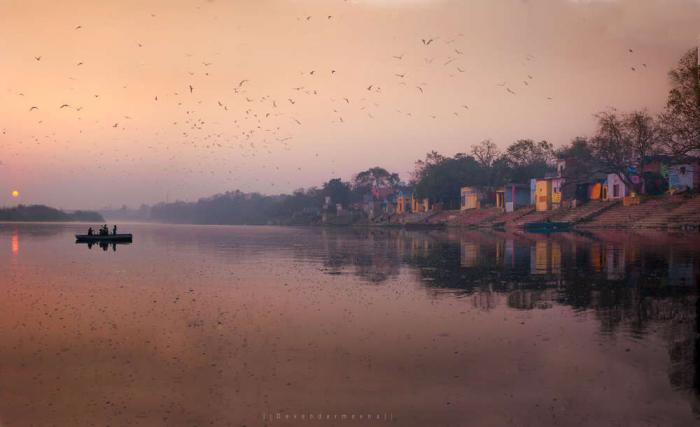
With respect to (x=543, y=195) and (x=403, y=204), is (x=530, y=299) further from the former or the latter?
(x=403, y=204)

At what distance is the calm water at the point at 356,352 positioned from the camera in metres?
7.20

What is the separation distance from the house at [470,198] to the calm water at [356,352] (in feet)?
296

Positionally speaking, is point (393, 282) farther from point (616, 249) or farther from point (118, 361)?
point (616, 249)

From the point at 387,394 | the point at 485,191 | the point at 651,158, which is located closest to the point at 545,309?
the point at 387,394

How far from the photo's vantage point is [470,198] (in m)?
112

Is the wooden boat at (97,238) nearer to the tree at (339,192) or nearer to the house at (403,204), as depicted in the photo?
the house at (403,204)

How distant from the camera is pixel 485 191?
109 m

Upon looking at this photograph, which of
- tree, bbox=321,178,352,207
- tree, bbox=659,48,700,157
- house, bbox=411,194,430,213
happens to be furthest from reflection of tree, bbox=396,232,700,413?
tree, bbox=321,178,352,207

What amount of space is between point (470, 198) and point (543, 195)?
25989mm

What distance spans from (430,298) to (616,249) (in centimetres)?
2202

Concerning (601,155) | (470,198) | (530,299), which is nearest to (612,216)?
(601,155)

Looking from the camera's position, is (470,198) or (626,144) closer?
(626,144)

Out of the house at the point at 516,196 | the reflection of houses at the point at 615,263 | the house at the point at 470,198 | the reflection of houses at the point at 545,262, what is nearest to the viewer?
the reflection of houses at the point at 615,263

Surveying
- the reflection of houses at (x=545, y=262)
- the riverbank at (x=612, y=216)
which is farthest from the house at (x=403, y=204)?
the reflection of houses at (x=545, y=262)
